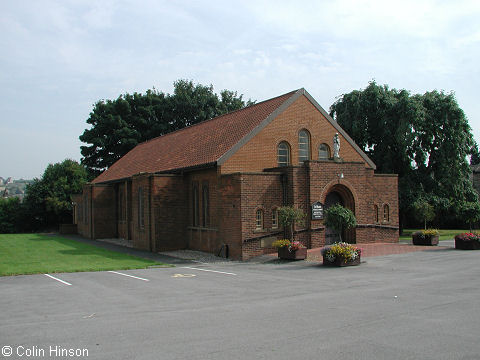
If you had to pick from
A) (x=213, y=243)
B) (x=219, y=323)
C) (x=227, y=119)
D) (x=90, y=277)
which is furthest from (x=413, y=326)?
(x=227, y=119)

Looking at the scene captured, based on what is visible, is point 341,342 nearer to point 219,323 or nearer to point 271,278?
point 219,323

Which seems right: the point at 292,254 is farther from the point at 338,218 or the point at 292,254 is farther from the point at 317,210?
the point at 317,210

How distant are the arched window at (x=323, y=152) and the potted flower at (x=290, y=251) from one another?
771 centimetres

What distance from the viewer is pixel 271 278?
15.3 meters

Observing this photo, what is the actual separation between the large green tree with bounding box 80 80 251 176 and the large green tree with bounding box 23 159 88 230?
3.83 metres

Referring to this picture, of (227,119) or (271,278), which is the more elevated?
(227,119)

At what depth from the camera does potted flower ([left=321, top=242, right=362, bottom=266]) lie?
17.6 meters

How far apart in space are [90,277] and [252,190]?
8003 millimetres

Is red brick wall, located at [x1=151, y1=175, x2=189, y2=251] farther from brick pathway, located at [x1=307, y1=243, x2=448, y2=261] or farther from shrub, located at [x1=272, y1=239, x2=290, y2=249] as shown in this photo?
brick pathway, located at [x1=307, y1=243, x2=448, y2=261]

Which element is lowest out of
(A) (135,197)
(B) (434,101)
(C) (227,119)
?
(A) (135,197)

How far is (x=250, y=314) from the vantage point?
968 cm

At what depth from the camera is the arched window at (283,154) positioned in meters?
24.4

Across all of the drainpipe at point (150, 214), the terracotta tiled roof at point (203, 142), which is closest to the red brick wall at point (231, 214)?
the terracotta tiled roof at point (203, 142)

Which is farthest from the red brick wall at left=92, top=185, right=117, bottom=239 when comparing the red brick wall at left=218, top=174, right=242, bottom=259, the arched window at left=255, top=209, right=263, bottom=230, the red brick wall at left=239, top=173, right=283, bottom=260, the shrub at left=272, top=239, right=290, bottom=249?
the shrub at left=272, top=239, right=290, bottom=249
